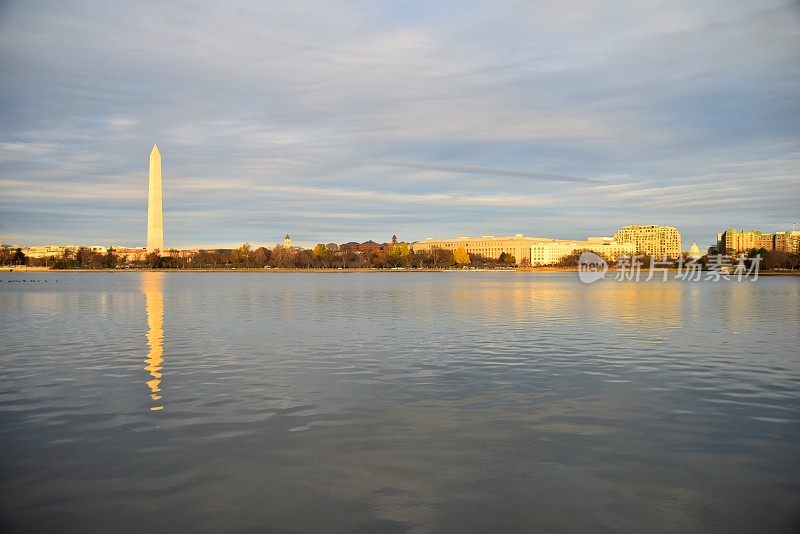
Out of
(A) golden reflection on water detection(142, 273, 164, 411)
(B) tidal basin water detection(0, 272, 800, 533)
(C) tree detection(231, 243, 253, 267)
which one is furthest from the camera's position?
(C) tree detection(231, 243, 253, 267)

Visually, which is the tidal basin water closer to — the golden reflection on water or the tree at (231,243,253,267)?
the golden reflection on water

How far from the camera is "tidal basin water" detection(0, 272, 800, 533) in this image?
694 cm

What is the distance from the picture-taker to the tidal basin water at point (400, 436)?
22.8ft

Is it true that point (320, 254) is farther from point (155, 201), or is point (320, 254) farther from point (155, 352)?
point (155, 352)

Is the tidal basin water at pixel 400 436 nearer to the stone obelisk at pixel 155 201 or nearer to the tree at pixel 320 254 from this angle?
the stone obelisk at pixel 155 201

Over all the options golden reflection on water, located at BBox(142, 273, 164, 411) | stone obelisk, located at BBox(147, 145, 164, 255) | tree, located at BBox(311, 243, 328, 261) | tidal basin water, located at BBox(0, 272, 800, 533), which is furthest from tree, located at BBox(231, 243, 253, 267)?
tidal basin water, located at BBox(0, 272, 800, 533)

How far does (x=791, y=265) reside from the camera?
13325cm

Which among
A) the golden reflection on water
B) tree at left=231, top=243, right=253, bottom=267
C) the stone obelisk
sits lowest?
the golden reflection on water

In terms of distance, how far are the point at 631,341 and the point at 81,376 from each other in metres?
14.6

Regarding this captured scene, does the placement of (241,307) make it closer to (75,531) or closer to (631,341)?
(631,341)

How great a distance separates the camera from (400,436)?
962cm

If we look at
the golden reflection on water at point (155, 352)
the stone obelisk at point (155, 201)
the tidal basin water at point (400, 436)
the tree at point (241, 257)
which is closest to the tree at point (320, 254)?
the tree at point (241, 257)

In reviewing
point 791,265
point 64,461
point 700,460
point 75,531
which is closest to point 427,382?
point 700,460

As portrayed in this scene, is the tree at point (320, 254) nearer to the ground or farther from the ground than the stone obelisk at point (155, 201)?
nearer to the ground
